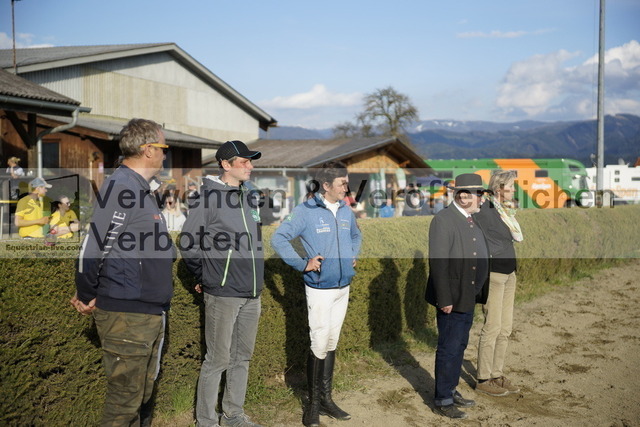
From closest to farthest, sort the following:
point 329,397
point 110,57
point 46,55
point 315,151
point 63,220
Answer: point 329,397 → point 63,220 → point 46,55 → point 110,57 → point 315,151

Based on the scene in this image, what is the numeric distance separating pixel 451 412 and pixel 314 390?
4.20 ft

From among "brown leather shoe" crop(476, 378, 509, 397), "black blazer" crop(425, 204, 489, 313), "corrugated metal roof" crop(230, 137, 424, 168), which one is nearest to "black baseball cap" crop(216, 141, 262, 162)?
"black blazer" crop(425, 204, 489, 313)

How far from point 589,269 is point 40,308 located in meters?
12.9

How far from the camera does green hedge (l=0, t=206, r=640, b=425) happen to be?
3.61m

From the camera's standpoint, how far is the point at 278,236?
15.9 feet

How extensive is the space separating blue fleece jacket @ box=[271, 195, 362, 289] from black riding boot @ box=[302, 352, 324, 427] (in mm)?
686

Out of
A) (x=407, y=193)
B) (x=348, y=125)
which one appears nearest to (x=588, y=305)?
(x=407, y=193)

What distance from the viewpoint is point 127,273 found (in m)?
3.33

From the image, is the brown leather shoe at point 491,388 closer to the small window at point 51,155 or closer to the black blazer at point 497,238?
the black blazer at point 497,238

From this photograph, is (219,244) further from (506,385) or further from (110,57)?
(110,57)

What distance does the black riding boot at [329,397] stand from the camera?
16.4ft

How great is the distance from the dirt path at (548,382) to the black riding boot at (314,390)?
0.69 ft

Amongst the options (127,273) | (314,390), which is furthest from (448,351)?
(127,273)

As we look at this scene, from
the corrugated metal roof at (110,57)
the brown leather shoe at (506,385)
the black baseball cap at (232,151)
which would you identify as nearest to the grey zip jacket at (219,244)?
the black baseball cap at (232,151)
